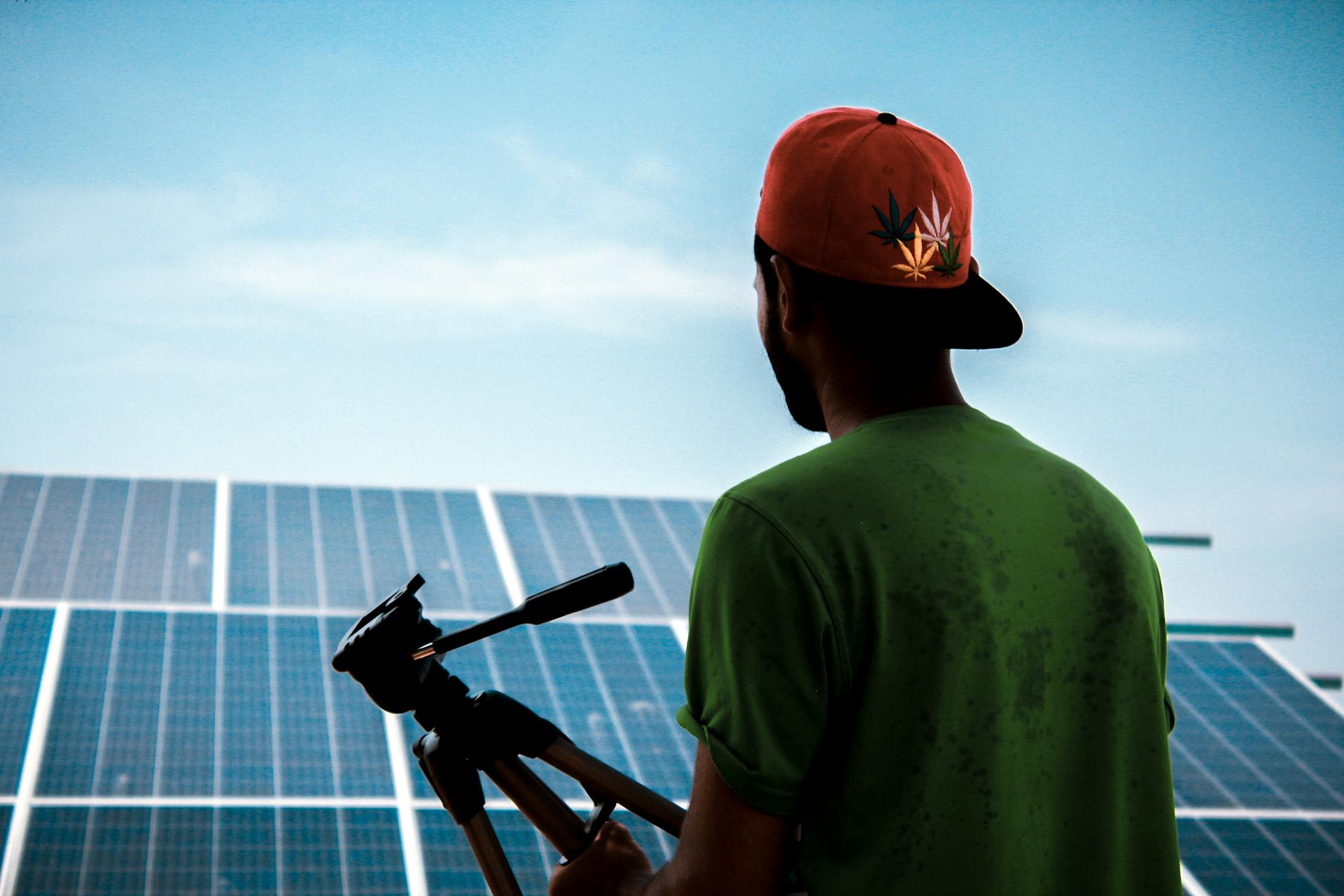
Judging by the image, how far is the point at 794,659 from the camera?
1095mm

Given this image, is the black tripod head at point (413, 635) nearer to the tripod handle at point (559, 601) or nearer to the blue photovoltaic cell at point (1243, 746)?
the tripod handle at point (559, 601)

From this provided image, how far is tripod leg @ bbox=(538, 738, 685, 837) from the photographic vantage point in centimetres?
134

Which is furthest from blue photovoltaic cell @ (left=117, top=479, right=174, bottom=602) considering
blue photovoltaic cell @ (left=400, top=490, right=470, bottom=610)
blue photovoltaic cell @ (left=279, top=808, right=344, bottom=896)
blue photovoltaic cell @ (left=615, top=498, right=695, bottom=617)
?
blue photovoltaic cell @ (left=615, top=498, right=695, bottom=617)

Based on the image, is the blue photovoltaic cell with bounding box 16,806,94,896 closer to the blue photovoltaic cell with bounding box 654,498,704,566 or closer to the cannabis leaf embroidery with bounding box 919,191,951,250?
the blue photovoltaic cell with bounding box 654,498,704,566

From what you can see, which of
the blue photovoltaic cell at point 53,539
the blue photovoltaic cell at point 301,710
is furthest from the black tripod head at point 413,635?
the blue photovoltaic cell at point 53,539

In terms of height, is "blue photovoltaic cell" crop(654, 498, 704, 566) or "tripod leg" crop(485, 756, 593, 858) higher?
"tripod leg" crop(485, 756, 593, 858)

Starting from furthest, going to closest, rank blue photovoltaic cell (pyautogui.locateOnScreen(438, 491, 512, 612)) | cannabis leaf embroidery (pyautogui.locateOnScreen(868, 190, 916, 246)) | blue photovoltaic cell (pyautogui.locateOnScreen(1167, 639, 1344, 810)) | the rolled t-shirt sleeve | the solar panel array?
blue photovoltaic cell (pyautogui.locateOnScreen(438, 491, 512, 612)) < blue photovoltaic cell (pyautogui.locateOnScreen(1167, 639, 1344, 810)) < the solar panel array < cannabis leaf embroidery (pyautogui.locateOnScreen(868, 190, 916, 246)) < the rolled t-shirt sleeve

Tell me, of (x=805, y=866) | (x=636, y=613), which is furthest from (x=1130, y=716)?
(x=636, y=613)

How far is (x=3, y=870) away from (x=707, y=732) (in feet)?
13.0

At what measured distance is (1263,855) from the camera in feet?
17.3

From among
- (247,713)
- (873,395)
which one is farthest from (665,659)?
(873,395)

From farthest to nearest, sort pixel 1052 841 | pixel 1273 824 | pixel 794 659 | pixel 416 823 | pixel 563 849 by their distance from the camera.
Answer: pixel 1273 824, pixel 416 823, pixel 563 849, pixel 1052 841, pixel 794 659

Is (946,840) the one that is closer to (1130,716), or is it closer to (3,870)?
(1130,716)

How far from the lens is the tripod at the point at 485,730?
50.9 inches
